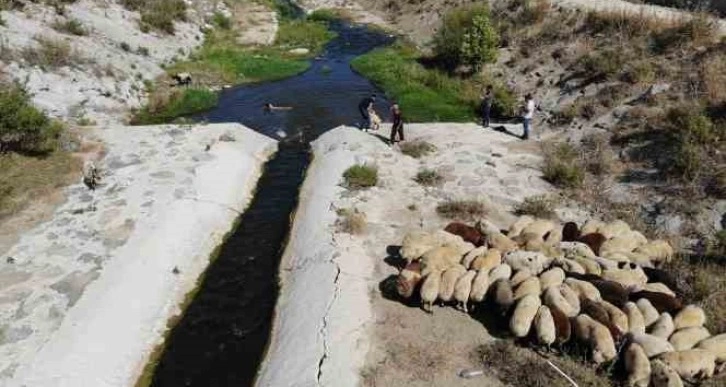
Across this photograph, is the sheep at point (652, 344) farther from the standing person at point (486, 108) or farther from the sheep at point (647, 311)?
the standing person at point (486, 108)

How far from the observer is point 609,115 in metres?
28.8

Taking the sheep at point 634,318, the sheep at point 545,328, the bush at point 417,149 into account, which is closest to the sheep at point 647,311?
the sheep at point 634,318

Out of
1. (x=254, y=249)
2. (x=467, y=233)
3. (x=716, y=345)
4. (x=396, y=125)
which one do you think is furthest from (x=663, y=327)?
(x=396, y=125)

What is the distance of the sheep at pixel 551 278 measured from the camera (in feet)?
56.0

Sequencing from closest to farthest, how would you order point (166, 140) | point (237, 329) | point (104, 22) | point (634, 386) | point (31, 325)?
point (634, 386) < point (31, 325) < point (237, 329) < point (166, 140) < point (104, 22)

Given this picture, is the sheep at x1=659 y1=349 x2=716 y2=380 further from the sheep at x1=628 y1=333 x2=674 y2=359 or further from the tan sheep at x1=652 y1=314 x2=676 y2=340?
the tan sheep at x1=652 y1=314 x2=676 y2=340

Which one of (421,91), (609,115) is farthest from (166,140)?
(609,115)

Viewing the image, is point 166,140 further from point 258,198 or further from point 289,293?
point 289,293

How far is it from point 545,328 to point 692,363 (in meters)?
3.33

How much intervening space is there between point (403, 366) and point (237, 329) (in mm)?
5684

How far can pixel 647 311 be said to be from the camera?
1608 cm

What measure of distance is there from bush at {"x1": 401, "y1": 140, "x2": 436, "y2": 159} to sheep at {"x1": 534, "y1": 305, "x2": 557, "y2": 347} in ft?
42.7

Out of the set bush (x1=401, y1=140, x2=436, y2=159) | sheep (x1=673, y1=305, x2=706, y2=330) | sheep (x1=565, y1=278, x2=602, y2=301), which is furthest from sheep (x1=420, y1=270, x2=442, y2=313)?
bush (x1=401, y1=140, x2=436, y2=159)

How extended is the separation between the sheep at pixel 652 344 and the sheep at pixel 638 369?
27cm
